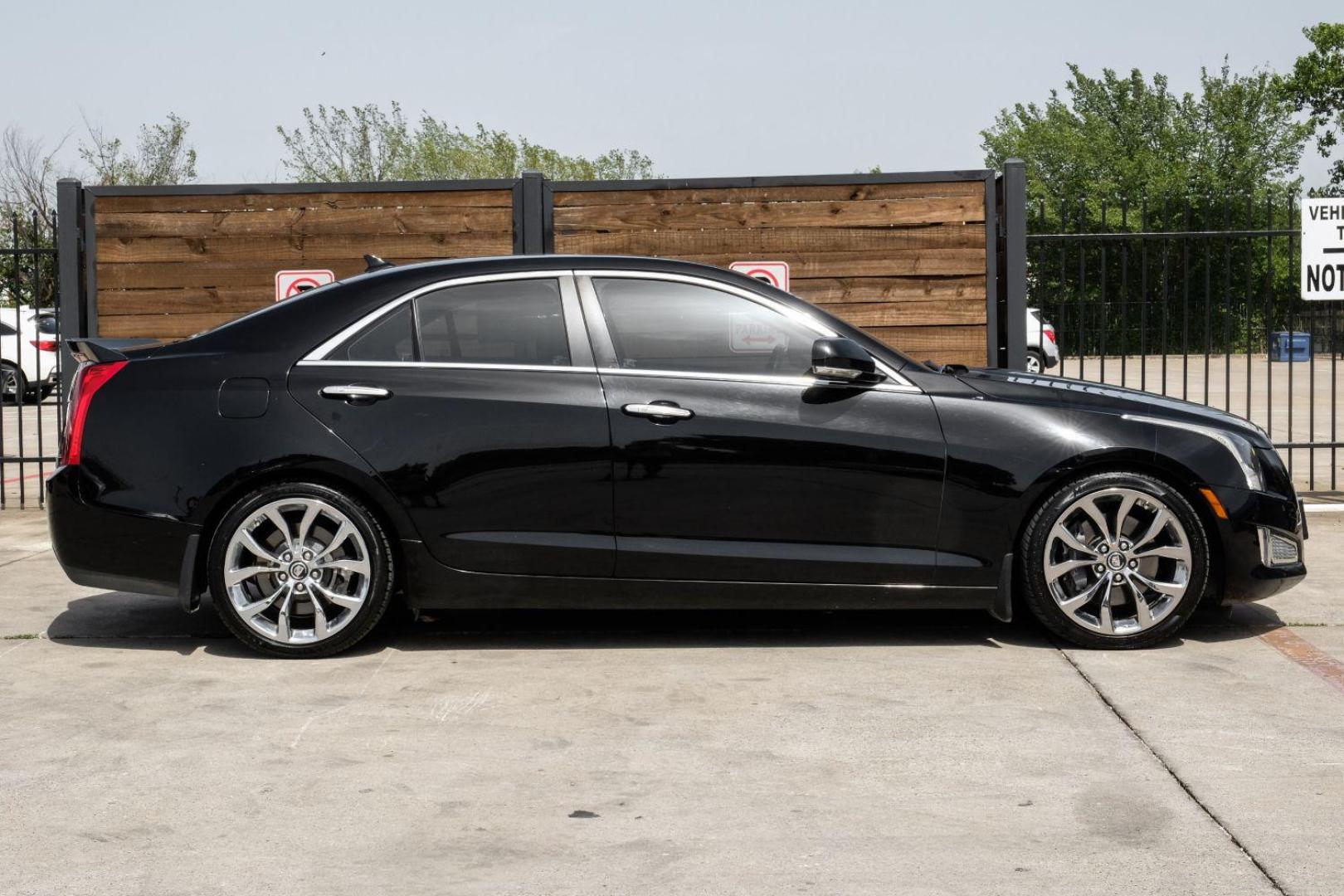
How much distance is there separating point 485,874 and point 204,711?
6.35 feet

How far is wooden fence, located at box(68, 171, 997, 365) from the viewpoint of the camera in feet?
33.0

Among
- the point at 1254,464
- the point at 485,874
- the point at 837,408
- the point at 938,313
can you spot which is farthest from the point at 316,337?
the point at 938,313

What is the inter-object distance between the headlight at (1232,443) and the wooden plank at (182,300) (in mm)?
6076

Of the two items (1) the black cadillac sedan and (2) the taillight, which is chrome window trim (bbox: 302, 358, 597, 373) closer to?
(1) the black cadillac sedan

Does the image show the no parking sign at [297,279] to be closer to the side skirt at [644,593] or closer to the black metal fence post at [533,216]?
the black metal fence post at [533,216]

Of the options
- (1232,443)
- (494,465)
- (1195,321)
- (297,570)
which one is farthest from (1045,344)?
(297,570)

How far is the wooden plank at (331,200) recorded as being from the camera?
10086 mm

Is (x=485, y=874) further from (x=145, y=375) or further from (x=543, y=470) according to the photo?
(x=145, y=375)

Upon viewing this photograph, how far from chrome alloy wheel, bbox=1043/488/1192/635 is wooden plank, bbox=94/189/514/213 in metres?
5.15

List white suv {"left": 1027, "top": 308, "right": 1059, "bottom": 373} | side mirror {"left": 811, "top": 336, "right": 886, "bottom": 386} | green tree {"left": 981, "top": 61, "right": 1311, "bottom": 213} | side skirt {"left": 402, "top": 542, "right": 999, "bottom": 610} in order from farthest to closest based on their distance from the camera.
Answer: green tree {"left": 981, "top": 61, "right": 1311, "bottom": 213} → white suv {"left": 1027, "top": 308, "right": 1059, "bottom": 373} → side skirt {"left": 402, "top": 542, "right": 999, "bottom": 610} → side mirror {"left": 811, "top": 336, "right": 886, "bottom": 386}

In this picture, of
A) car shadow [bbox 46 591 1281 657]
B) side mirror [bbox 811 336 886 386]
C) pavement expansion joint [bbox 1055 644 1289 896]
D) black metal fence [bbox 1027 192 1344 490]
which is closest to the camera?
pavement expansion joint [bbox 1055 644 1289 896]

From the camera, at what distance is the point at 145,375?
6.09 metres

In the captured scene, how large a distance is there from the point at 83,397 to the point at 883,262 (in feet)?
17.9

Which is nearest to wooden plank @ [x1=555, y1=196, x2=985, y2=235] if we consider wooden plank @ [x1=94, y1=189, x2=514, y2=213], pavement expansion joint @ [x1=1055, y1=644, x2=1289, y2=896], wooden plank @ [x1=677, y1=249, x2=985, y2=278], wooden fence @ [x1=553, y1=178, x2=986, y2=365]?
wooden fence @ [x1=553, y1=178, x2=986, y2=365]
